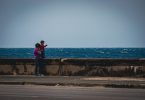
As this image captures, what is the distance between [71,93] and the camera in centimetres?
1742

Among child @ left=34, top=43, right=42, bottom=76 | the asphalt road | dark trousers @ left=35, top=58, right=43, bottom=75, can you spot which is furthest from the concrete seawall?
the asphalt road

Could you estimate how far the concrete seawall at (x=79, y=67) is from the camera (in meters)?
23.0

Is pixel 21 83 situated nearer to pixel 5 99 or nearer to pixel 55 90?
pixel 55 90

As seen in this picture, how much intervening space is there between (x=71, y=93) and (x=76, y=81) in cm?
379

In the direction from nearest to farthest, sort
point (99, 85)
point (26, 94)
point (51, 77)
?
point (26, 94), point (99, 85), point (51, 77)

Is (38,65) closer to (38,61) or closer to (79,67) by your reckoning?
(38,61)

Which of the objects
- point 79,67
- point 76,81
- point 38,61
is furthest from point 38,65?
point 76,81

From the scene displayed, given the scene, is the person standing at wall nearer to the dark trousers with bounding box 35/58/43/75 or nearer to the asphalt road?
the dark trousers with bounding box 35/58/43/75

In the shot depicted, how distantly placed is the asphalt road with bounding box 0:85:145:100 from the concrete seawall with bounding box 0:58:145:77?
144 inches

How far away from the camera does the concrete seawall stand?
22953 millimetres

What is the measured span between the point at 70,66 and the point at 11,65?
10.3ft

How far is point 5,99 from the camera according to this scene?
1536cm

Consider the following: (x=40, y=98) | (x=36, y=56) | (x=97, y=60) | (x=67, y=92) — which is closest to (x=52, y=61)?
(x=36, y=56)

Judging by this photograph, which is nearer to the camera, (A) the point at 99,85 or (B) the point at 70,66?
(A) the point at 99,85
